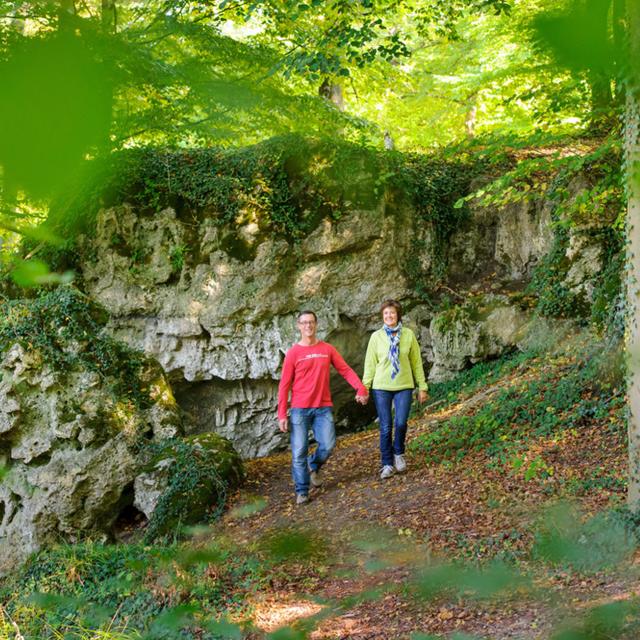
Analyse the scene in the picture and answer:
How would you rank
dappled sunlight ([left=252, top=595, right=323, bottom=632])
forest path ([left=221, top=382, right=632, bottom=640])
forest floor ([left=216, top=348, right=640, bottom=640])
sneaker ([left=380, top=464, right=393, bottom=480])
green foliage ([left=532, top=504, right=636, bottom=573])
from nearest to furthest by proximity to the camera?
forest floor ([left=216, top=348, right=640, bottom=640])
forest path ([left=221, top=382, right=632, bottom=640])
green foliage ([left=532, top=504, right=636, bottom=573])
dappled sunlight ([left=252, top=595, right=323, bottom=632])
sneaker ([left=380, top=464, right=393, bottom=480])

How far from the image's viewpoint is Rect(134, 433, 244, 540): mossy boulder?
7512mm

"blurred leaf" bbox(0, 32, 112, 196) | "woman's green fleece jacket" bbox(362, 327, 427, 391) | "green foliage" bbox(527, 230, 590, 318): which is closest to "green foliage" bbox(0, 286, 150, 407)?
"woman's green fleece jacket" bbox(362, 327, 427, 391)

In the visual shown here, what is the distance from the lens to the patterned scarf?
7129mm

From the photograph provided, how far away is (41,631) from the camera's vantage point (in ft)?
16.9

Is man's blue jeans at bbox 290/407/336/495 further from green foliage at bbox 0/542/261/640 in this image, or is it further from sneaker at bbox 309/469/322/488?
green foliage at bbox 0/542/261/640

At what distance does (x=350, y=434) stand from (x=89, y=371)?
185 inches

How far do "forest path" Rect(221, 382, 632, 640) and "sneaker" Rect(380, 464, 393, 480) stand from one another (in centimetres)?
7

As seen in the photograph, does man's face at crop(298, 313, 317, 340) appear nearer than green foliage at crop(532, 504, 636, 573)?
No

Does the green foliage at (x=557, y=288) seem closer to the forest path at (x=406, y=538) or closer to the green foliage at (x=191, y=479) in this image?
the forest path at (x=406, y=538)

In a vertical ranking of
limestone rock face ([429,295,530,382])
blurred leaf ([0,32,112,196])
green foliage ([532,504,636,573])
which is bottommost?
green foliage ([532,504,636,573])

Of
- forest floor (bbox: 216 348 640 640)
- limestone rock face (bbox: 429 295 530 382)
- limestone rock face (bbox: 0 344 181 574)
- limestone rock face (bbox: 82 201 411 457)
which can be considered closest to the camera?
forest floor (bbox: 216 348 640 640)

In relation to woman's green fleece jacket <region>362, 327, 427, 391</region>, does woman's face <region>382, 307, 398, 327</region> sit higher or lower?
higher

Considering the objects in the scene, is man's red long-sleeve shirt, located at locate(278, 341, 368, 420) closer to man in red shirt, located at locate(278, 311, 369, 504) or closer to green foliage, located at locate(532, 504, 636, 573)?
man in red shirt, located at locate(278, 311, 369, 504)

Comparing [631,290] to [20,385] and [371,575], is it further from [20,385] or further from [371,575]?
[20,385]
